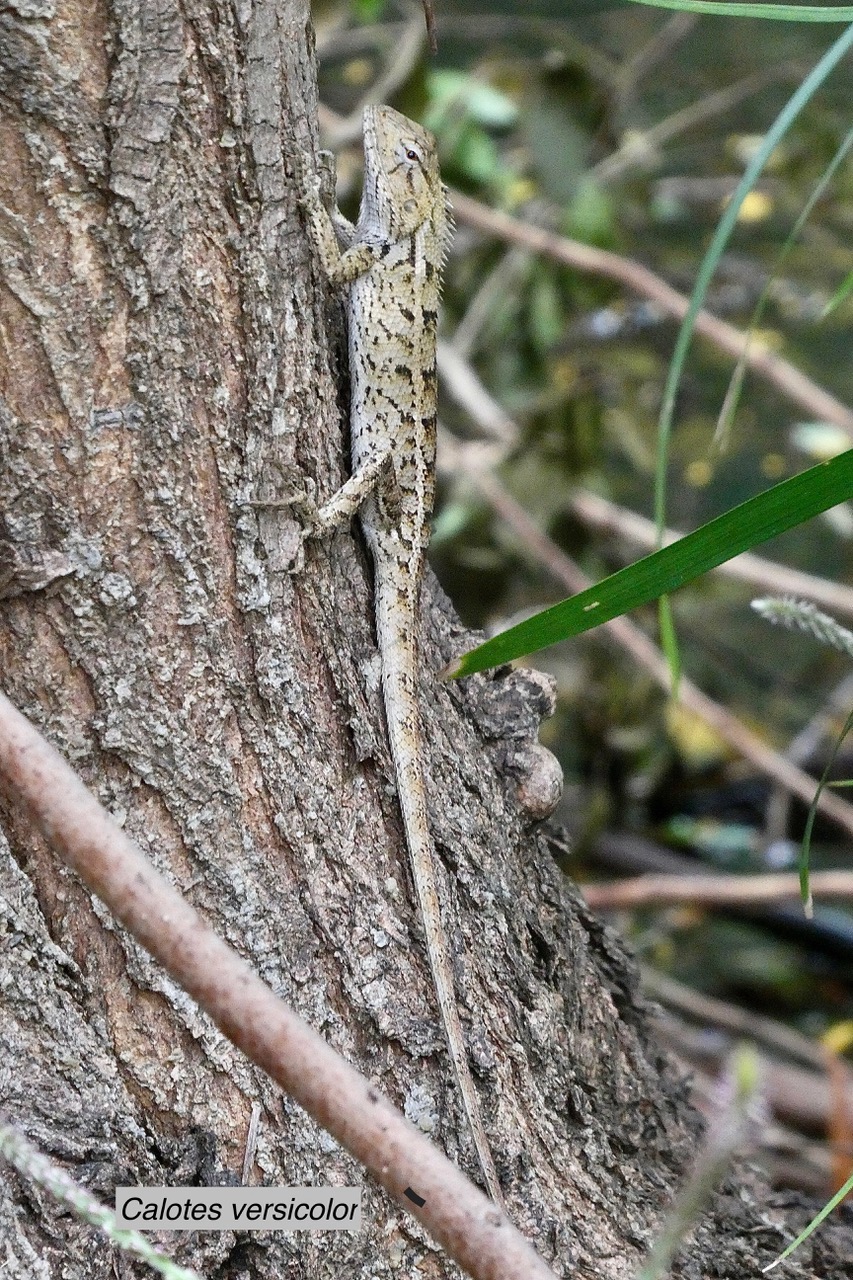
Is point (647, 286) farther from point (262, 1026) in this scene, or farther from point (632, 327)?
point (262, 1026)

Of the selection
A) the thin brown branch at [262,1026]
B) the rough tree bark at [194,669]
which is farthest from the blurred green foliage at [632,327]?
the thin brown branch at [262,1026]

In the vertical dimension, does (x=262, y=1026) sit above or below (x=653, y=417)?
below

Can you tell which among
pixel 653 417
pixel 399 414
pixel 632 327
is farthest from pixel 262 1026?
pixel 632 327

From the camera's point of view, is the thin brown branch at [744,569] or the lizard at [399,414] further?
the thin brown branch at [744,569]

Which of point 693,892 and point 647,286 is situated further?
point 647,286

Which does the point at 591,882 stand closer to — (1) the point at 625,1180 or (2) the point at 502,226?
(2) the point at 502,226

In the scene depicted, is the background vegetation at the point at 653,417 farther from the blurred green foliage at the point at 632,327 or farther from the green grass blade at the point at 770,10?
the green grass blade at the point at 770,10

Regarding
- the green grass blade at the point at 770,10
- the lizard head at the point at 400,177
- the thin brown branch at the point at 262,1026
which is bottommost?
the thin brown branch at the point at 262,1026
